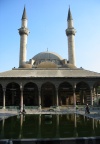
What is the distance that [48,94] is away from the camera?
3922 cm

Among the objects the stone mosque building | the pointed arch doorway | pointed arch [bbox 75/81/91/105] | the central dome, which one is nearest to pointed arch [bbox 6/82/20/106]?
the stone mosque building

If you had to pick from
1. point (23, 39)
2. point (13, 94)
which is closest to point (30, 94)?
point (13, 94)

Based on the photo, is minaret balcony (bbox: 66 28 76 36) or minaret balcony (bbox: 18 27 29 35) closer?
minaret balcony (bbox: 18 27 29 35)

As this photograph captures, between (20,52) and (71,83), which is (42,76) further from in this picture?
(20,52)

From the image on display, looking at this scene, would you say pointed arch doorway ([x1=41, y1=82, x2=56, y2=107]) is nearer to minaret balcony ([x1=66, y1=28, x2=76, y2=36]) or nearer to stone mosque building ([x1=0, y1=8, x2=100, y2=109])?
stone mosque building ([x1=0, y1=8, x2=100, y2=109])

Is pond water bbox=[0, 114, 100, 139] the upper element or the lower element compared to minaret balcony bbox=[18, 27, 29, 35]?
lower

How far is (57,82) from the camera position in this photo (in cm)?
3600

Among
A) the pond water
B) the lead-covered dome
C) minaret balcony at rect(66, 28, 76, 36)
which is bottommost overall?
the pond water

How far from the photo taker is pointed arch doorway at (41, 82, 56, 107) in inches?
1533

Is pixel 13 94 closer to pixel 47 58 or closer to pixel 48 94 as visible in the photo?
pixel 48 94

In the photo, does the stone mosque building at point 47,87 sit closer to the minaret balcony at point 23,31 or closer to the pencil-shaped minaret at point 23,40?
the pencil-shaped minaret at point 23,40

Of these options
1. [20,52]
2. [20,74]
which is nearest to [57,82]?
[20,74]

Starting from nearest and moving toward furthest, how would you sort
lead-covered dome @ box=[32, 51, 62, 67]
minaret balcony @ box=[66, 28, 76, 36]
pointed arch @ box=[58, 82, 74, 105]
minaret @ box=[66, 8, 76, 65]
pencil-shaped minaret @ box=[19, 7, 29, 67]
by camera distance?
1. pointed arch @ box=[58, 82, 74, 105]
2. pencil-shaped minaret @ box=[19, 7, 29, 67]
3. minaret @ box=[66, 8, 76, 65]
4. minaret balcony @ box=[66, 28, 76, 36]
5. lead-covered dome @ box=[32, 51, 62, 67]

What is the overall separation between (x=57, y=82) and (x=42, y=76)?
8.63ft
